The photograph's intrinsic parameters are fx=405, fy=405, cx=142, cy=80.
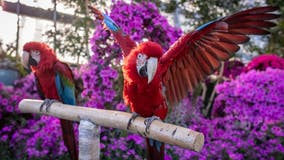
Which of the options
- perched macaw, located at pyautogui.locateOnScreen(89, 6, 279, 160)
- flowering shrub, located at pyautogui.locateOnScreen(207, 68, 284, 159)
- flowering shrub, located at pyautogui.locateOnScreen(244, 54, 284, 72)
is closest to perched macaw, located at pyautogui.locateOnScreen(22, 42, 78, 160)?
perched macaw, located at pyautogui.locateOnScreen(89, 6, 279, 160)

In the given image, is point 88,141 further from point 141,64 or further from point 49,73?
point 49,73

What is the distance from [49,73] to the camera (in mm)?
2199

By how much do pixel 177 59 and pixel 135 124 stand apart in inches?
14.8

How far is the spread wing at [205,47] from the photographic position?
158cm

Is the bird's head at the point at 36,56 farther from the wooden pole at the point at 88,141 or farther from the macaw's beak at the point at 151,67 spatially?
the macaw's beak at the point at 151,67

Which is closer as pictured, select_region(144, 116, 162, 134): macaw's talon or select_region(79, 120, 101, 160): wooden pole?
select_region(144, 116, 162, 134): macaw's talon

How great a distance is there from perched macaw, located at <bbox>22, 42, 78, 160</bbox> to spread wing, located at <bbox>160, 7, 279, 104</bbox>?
2.17 feet

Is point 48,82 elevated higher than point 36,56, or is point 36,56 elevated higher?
point 36,56

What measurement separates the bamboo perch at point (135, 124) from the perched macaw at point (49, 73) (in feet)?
0.64

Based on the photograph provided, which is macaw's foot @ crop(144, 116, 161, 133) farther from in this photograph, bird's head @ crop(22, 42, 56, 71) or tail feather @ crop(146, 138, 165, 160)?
bird's head @ crop(22, 42, 56, 71)

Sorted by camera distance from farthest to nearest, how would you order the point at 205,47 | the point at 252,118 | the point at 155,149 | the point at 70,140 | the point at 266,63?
the point at 266,63 < the point at 252,118 < the point at 70,140 < the point at 205,47 < the point at 155,149

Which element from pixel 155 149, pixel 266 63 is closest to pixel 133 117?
pixel 155 149

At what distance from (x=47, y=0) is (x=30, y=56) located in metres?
2.22

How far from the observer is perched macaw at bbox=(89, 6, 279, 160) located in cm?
144
